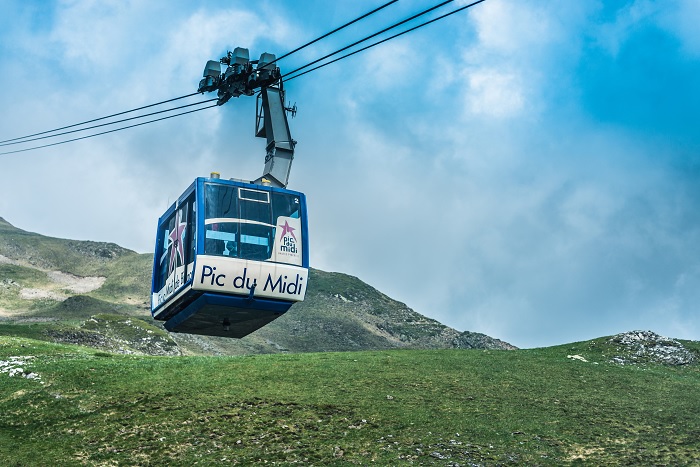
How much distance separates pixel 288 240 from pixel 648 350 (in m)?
45.2

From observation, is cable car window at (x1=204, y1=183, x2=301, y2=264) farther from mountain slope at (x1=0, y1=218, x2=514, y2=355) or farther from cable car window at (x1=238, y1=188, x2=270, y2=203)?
mountain slope at (x1=0, y1=218, x2=514, y2=355)

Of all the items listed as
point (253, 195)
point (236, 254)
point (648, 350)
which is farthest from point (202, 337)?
point (236, 254)

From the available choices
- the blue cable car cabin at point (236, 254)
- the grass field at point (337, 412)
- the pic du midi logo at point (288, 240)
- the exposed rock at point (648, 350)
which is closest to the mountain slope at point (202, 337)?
the grass field at point (337, 412)

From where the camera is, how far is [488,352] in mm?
63719

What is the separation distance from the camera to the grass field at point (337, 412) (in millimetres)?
38531

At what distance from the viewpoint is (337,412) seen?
4381 cm

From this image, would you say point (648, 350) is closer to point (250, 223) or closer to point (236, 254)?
point (250, 223)

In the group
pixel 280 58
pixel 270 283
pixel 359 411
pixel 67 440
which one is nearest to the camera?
pixel 270 283

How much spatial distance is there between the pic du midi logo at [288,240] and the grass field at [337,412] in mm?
11705

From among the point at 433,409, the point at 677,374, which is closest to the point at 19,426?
the point at 433,409

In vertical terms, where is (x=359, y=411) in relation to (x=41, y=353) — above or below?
below

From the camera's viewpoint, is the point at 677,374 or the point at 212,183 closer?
the point at 212,183

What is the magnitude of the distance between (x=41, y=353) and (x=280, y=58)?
35045 millimetres

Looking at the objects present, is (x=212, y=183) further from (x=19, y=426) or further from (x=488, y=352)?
(x=488, y=352)
